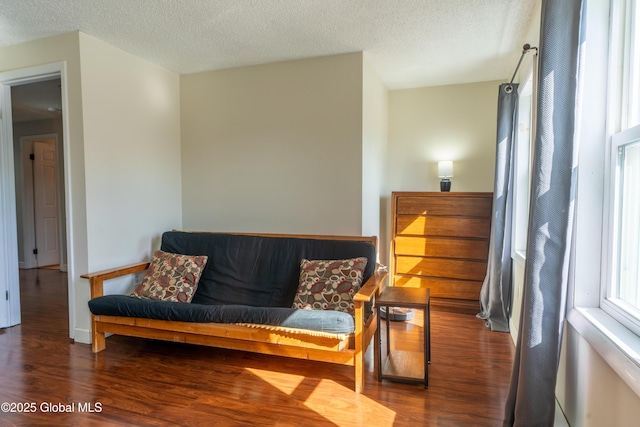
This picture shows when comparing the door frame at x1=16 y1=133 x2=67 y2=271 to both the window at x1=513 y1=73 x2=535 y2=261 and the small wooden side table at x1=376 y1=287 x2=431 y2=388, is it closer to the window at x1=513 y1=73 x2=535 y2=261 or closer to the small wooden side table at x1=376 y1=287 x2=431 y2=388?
the small wooden side table at x1=376 y1=287 x2=431 y2=388

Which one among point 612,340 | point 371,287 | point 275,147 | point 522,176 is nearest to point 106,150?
point 275,147

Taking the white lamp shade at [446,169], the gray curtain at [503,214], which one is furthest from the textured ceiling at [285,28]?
the white lamp shade at [446,169]

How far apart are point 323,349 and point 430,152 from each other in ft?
9.29

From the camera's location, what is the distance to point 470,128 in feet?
13.4

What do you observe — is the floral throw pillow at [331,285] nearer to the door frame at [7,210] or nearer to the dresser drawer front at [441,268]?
the dresser drawer front at [441,268]

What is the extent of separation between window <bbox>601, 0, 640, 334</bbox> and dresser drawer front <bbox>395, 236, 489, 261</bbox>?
2.11 metres

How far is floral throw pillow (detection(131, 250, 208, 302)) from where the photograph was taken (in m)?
2.85

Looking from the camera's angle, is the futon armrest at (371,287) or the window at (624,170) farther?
the futon armrest at (371,287)

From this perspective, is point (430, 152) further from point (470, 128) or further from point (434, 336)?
point (434, 336)

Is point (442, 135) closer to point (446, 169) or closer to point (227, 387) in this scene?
point (446, 169)

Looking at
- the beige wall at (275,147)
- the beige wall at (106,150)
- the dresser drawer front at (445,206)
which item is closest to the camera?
the beige wall at (106,150)

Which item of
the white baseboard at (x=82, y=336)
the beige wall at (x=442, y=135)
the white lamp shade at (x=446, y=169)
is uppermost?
the beige wall at (x=442, y=135)

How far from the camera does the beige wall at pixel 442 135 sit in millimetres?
4043

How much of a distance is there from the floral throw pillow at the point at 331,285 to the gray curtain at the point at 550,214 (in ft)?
3.85
